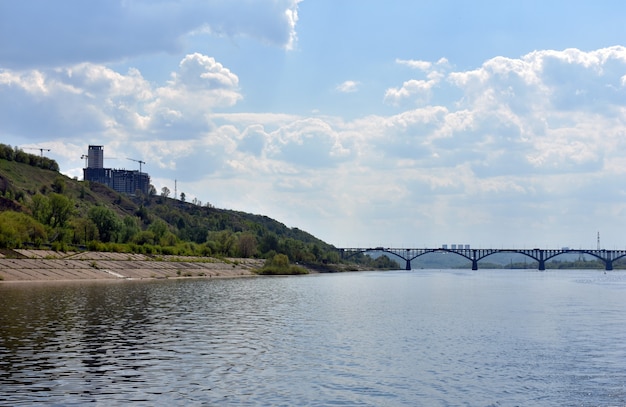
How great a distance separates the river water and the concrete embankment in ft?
169

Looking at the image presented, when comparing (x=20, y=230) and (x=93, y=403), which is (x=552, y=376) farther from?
(x=20, y=230)

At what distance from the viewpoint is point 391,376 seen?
38188 mm

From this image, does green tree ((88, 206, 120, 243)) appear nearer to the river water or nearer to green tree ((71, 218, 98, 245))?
green tree ((71, 218, 98, 245))

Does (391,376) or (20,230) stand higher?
(20,230)

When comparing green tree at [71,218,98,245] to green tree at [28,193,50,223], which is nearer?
green tree at [71,218,98,245]

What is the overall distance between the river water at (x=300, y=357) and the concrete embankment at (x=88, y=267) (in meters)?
51.4

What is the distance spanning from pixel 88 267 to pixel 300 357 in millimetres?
111128

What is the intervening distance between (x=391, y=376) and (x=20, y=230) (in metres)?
126

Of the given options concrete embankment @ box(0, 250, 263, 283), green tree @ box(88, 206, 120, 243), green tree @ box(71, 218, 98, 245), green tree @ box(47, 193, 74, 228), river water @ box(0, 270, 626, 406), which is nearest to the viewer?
river water @ box(0, 270, 626, 406)

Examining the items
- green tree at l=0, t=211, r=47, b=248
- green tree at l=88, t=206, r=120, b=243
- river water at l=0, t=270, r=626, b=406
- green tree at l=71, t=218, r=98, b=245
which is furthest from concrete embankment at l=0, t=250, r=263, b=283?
river water at l=0, t=270, r=626, b=406

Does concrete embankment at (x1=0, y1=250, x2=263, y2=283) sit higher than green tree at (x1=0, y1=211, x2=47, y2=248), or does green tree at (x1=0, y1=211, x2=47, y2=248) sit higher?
green tree at (x1=0, y1=211, x2=47, y2=248)

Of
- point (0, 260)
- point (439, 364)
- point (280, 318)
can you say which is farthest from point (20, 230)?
point (439, 364)

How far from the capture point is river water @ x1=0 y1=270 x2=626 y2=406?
107 ft

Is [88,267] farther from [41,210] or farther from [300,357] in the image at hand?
[300,357]
